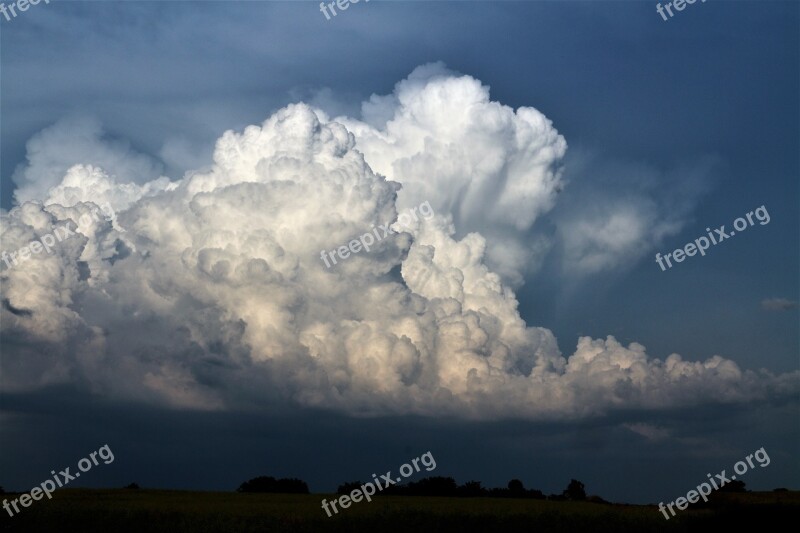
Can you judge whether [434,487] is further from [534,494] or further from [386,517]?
[386,517]

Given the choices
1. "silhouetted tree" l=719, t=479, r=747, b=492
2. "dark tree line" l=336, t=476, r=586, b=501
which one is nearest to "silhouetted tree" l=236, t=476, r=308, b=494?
"dark tree line" l=336, t=476, r=586, b=501

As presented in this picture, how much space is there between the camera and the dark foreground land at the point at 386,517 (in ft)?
229

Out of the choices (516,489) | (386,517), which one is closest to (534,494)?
(516,489)

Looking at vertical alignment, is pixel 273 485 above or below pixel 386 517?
above

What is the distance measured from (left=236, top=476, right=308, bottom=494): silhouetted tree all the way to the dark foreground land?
52.4 m

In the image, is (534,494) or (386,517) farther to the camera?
(534,494)

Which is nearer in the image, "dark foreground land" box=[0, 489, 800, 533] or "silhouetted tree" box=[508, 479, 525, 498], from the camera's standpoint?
"dark foreground land" box=[0, 489, 800, 533]

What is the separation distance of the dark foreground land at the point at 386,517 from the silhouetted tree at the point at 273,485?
5238 centimetres

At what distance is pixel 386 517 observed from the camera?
2817 inches

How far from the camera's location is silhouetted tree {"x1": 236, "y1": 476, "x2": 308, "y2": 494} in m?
136

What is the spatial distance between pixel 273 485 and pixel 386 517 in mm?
69139

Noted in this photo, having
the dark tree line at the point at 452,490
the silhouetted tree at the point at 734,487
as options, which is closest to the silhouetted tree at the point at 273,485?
the dark tree line at the point at 452,490

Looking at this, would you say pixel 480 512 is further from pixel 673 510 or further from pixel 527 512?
pixel 673 510

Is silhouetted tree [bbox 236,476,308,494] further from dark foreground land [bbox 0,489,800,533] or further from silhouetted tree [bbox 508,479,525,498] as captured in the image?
dark foreground land [bbox 0,489,800,533]
